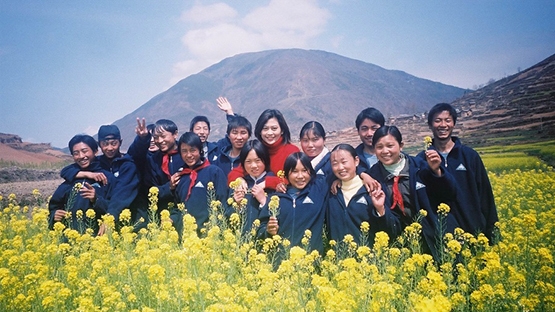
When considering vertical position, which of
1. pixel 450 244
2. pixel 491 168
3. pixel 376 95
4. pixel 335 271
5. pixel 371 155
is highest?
pixel 376 95

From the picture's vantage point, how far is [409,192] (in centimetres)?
382

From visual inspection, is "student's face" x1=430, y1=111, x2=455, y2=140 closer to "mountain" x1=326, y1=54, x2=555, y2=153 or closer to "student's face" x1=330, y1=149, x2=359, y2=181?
"student's face" x1=330, y1=149, x2=359, y2=181

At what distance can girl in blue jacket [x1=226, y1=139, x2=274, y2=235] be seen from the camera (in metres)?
4.04

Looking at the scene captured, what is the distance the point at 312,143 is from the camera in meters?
4.65

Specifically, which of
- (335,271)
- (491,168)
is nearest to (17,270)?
(335,271)

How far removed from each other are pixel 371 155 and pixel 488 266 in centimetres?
207

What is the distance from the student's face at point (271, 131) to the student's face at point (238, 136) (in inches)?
20.1

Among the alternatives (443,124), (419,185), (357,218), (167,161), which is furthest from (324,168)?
(167,161)

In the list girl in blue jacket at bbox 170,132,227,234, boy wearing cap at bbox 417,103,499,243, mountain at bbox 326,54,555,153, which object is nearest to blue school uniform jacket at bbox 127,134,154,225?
girl in blue jacket at bbox 170,132,227,234

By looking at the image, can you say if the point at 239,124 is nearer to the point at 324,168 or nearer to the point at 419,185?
the point at 324,168

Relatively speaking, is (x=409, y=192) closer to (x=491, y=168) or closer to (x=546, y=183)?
(x=546, y=183)

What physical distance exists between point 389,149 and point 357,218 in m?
0.85

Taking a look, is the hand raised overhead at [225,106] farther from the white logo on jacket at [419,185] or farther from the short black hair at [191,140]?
the white logo on jacket at [419,185]

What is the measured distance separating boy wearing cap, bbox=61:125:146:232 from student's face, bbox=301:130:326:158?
2582mm
